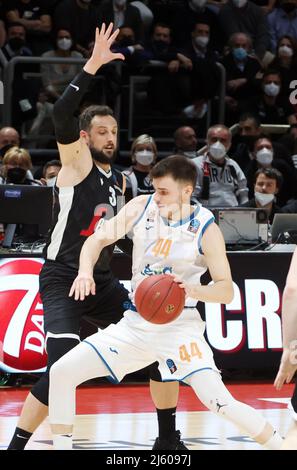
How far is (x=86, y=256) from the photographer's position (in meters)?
6.48

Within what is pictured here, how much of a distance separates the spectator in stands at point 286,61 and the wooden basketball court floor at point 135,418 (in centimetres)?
722

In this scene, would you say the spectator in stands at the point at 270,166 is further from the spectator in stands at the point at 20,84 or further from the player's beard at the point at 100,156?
the player's beard at the point at 100,156

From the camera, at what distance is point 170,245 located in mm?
6625

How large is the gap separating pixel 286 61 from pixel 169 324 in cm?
1128

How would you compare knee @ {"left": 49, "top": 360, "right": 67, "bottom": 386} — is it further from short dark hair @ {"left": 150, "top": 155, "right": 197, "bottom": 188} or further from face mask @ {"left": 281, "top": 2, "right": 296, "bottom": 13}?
face mask @ {"left": 281, "top": 2, "right": 296, "bottom": 13}

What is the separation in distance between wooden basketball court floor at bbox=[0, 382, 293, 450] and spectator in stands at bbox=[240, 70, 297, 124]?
22.1ft

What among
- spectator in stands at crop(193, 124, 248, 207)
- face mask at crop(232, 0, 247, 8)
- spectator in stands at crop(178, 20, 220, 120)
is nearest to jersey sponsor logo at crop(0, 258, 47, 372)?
spectator in stands at crop(193, 124, 248, 207)

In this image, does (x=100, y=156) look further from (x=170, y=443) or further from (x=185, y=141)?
(x=185, y=141)

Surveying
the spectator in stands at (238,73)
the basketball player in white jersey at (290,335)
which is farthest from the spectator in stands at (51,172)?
the basketball player in white jersey at (290,335)

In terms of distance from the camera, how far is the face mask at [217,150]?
45.8 feet

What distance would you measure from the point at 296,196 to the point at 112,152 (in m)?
7.77

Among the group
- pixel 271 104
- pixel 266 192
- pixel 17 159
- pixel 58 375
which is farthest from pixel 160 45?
pixel 58 375
